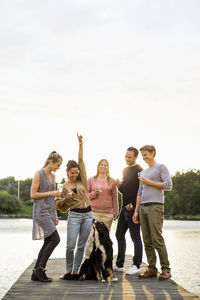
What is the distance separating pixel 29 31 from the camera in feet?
89.9

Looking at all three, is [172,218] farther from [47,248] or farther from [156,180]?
[47,248]

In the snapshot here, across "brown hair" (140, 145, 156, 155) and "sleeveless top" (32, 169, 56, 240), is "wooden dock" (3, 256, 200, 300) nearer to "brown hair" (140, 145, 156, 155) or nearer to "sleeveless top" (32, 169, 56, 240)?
"sleeveless top" (32, 169, 56, 240)

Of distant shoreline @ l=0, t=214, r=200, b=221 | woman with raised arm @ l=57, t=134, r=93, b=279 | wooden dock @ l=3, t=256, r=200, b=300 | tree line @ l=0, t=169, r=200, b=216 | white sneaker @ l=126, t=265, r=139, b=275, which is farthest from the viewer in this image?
tree line @ l=0, t=169, r=200, b=216

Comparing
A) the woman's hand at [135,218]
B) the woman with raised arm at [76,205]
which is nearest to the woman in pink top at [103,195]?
the woman's hand at [135,218]

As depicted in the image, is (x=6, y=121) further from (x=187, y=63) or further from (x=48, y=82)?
(x=187, y=63)

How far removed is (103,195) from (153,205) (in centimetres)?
96

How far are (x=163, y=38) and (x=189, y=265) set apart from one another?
16.0 m

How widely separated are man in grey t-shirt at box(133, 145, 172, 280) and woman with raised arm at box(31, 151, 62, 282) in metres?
1.28

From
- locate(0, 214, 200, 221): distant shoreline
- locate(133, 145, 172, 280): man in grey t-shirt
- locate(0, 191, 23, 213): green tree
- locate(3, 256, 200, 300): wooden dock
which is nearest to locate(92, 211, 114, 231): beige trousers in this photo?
locate(133, 145, 172, 280): man in grey t-shirt

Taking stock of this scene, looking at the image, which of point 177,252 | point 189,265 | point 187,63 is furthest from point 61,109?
point 189,265

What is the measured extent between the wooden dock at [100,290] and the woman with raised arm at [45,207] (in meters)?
0.42

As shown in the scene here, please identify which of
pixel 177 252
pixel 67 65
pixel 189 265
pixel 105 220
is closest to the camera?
pixel 105 220

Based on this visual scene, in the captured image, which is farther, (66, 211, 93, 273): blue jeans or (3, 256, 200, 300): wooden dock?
(66, 211, 93, 273): blue jeans

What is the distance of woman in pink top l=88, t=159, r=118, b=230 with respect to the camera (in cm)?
754
